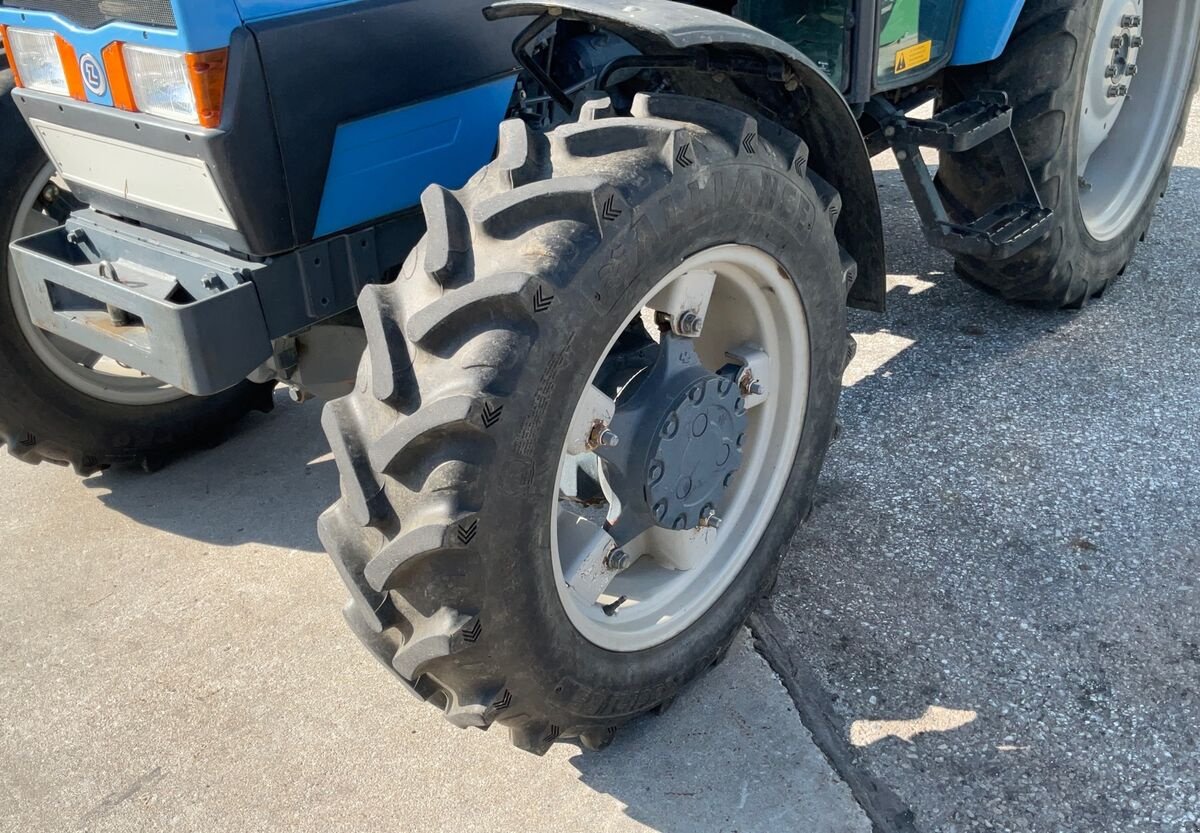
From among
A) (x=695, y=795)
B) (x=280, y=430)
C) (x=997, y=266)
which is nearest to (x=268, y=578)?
(x=280, y=430)

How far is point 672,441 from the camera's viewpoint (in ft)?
6.78

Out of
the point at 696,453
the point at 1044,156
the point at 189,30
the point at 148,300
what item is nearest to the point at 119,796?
the point at 148,300

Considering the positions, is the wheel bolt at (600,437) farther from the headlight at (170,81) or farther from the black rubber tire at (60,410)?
the black rubber tire at (60,410)

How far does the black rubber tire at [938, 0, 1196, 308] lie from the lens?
305cm

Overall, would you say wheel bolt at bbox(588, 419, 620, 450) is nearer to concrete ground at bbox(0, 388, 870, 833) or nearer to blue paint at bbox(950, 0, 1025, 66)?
concrete ground at bbox(0, 388, 870, 833)

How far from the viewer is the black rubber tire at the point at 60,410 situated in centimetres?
274

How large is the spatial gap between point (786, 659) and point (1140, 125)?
2.87 m

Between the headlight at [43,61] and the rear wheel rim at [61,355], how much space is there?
57 centimetres

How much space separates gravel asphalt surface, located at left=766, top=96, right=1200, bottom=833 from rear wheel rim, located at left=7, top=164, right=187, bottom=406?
1.97 meters

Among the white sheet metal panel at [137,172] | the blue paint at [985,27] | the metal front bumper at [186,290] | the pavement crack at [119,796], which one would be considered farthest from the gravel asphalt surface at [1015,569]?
the white sheet metal panel at [137,172]

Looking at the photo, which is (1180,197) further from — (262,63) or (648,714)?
(262,63)

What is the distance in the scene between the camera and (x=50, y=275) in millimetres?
2174

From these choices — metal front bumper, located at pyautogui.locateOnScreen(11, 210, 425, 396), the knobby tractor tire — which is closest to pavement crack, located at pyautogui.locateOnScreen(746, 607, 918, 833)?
the knobby tractor tire

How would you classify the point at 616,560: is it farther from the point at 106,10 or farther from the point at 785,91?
the point at 106,10
